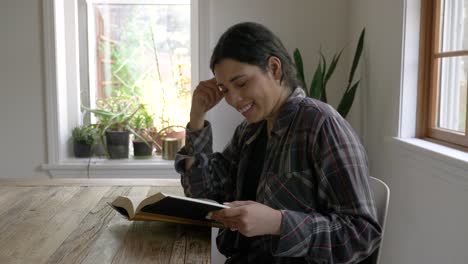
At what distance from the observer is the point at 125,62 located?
359cm

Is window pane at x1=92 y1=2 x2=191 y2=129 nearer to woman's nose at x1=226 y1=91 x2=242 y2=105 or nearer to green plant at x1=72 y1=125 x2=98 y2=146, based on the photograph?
green plant at x1=72 y1=125 x2=98 y2=146

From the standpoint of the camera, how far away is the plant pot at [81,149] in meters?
3.39

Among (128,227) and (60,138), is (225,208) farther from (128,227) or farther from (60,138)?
(60,138)

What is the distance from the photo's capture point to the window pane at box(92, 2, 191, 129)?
3539 millimetres

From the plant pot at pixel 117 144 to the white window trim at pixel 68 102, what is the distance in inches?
2.3

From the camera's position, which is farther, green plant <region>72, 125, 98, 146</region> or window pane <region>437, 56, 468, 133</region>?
green plant <region>72, 125, 98, 146</region>

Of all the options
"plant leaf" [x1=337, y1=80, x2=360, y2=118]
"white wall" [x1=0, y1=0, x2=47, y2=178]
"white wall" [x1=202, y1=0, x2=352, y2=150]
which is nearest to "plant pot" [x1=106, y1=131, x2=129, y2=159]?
"white wall" [x1=0, y1=0, x2=47, y2=178]

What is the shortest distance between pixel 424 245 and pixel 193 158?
3.33ft

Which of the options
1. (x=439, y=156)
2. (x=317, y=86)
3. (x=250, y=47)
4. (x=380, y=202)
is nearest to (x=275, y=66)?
(x=250, y=47)

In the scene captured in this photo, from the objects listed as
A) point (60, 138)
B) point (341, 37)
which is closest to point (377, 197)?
point (341, 37)

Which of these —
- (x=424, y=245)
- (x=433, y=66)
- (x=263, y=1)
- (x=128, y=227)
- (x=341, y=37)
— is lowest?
(x=424, y=245)

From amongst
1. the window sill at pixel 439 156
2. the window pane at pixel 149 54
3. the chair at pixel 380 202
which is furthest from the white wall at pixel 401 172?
the window pane at pixel 149 54

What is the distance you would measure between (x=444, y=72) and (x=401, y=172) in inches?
18.2

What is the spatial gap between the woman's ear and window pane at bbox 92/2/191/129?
90.9 inches
